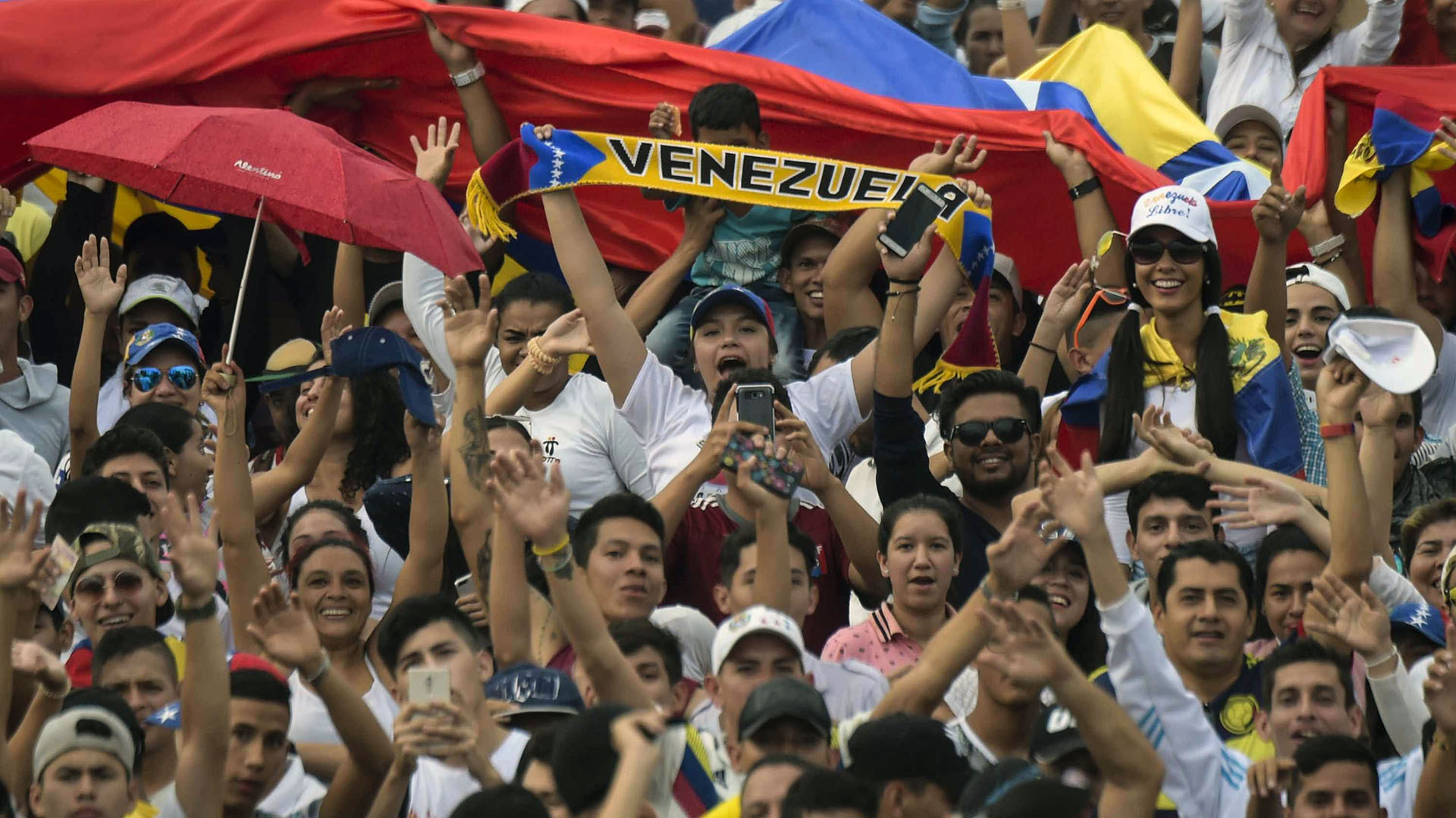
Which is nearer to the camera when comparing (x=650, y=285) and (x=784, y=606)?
(x=784, y=606)

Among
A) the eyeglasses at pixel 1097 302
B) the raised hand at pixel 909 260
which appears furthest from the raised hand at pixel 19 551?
the eyeglasses at pixel 1097 302

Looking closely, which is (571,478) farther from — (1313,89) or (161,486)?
(1313,89)

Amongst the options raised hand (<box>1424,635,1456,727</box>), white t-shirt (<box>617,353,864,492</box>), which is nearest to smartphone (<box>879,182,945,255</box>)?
white t-shirt (<box>617,353,864,492</box>)

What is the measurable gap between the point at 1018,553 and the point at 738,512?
143cm

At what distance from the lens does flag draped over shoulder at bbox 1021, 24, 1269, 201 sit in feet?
30.3

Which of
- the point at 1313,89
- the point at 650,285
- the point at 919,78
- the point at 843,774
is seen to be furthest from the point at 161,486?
the point at 1313,89

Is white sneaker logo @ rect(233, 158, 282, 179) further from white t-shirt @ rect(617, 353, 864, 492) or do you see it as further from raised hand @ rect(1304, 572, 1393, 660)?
raised hand @ rect(1304, 572, 1393, 660)

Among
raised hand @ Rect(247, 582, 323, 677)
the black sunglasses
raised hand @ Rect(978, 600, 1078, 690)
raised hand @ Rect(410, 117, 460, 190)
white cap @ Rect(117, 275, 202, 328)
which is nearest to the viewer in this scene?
raised hand @ Rect(978, 600, 1078, 690)

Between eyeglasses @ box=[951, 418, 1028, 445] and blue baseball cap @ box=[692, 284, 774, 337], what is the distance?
78cm

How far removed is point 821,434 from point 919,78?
7.51 ft

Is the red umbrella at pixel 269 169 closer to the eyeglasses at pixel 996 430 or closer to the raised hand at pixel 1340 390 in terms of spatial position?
the eyeglasses at pixel 996 430

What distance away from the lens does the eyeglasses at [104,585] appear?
21.0 feet

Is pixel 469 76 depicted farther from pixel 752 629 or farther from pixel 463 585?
pixel 752 629

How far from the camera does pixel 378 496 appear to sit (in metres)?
7.40
